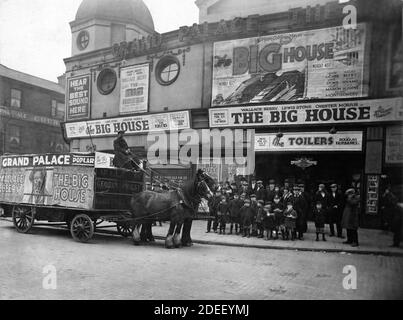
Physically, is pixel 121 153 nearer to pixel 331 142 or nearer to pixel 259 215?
pixel 259 215

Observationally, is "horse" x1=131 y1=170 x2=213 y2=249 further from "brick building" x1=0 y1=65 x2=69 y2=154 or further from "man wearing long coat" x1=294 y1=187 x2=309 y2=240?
"brick building" x1=0 y1=65 x2=69 y2=154

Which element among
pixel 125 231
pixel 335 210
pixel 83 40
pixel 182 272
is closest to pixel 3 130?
pixel 83 40

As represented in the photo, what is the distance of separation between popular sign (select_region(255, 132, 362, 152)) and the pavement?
3.63 metres

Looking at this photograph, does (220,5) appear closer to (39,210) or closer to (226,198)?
(226,198)

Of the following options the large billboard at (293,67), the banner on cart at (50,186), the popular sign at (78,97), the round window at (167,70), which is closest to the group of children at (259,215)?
the banner on cart at (50,186)

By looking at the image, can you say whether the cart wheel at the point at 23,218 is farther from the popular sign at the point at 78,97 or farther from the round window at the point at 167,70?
the popular sign at the point at 78,97

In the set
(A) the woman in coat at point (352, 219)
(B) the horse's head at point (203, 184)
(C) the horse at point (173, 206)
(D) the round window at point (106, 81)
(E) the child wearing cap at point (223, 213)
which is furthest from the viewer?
(D) the round window at point (106, 81)

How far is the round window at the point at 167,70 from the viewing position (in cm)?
1855

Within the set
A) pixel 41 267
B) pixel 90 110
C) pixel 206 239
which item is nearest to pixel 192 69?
pixel 90 110

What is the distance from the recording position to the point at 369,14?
13172 millimetres

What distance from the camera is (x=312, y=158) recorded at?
16094mm

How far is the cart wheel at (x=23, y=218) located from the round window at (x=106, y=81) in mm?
10935

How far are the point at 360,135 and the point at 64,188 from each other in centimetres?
1121

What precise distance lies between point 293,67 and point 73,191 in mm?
10462
